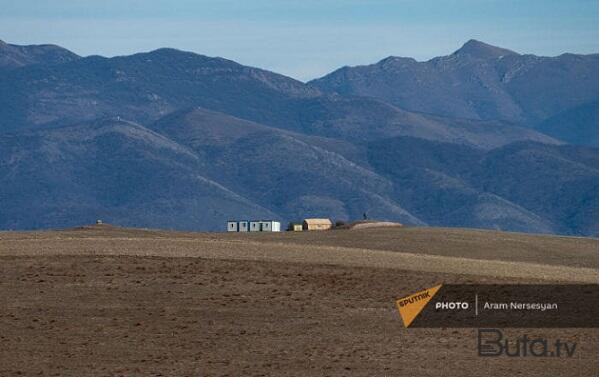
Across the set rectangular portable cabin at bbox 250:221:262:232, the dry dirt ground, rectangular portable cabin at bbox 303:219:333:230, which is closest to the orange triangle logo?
the dry dirt ground

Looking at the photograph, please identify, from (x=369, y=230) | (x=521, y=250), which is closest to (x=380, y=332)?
(x=521, y=250)

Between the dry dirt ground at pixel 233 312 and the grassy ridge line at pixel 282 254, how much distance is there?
117mm

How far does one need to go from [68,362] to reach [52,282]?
15816 millimetres

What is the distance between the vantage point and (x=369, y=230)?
11144 cm

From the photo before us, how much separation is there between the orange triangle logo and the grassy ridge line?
7.03 meters

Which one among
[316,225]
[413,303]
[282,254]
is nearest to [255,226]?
[316,225]

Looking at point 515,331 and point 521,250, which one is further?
point 521,250

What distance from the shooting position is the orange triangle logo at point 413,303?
5228 cm

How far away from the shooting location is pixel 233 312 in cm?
5303

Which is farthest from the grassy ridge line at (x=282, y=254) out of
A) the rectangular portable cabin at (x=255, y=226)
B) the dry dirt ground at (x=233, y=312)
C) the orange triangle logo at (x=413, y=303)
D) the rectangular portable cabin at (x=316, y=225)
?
the rectangular portable cabin at (x=255, y=226)

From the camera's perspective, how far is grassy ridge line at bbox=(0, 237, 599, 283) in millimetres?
66250

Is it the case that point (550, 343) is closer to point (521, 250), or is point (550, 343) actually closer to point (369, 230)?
point (521, 250)

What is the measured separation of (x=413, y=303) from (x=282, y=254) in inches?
620

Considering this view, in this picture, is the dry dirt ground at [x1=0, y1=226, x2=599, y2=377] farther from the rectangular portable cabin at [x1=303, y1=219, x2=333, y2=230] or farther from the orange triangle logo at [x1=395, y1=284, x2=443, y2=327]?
the rectangular portable cabin at [x1=303, y1=219, x2=333, y2=230]
